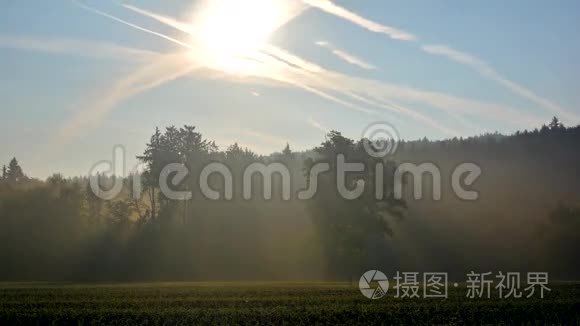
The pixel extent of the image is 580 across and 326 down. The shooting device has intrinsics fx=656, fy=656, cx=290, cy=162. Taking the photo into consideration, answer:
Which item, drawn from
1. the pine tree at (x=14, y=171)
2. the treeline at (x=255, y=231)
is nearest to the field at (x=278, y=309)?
the treeline at (x=255, y=231)

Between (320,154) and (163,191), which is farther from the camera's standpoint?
(163,191)

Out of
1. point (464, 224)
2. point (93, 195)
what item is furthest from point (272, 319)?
point (93, 195)

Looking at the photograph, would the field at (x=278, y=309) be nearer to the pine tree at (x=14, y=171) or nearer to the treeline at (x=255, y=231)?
the treeline at (x=255, y=231)

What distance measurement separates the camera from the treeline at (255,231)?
255ft

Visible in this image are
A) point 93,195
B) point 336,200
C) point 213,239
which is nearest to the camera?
point 336,200

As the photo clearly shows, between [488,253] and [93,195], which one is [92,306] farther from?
[93,195]

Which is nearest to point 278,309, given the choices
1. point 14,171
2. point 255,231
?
point 255,231

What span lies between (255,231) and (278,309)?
68539mm

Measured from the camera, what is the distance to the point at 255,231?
106812 millimetres

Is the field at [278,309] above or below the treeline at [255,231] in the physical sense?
below

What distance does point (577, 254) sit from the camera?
96375 mm

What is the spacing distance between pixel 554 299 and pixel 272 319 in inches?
842

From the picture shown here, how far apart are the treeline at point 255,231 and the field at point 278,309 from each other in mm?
29699

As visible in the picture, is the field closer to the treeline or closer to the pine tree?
the treeline
